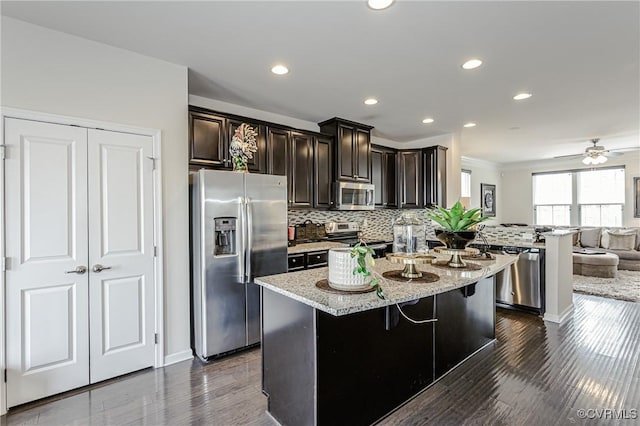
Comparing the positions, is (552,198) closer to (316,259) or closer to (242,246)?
(316,259)

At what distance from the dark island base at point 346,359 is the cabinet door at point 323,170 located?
7.74ft

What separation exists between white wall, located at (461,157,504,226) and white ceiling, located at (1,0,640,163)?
4.15 metres

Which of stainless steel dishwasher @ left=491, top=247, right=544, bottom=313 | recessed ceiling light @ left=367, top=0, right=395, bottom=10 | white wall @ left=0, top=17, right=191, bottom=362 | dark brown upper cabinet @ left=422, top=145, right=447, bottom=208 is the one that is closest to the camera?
recessed ceiling light @ left=367, top=0, right=395, bottom=10

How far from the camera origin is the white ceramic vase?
183cm

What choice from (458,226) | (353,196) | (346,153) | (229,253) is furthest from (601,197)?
(229,253)

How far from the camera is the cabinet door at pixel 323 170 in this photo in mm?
4457

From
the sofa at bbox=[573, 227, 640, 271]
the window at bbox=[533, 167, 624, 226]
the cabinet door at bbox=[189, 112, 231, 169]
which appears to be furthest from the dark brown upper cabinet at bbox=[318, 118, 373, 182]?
the window at bbox=[533, 167, 624, 226]

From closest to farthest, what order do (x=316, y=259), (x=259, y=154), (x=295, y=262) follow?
(x=295, y=262) → (x=259, y=154) → (x=316, y=259)

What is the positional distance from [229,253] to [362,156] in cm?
274

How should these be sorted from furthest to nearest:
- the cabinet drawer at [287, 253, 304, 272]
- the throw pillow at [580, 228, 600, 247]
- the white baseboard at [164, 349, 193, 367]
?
the throw pillow at [580, 228, 600, 247]
the cabinet drawer at [287, 253, 304, 272]
the white baseboard at [164, 349, 193, 367]

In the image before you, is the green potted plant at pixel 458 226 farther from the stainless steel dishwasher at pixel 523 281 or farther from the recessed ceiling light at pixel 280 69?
the stainless steel dishwasher at pixel 523 281

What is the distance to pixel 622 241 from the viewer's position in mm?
7004

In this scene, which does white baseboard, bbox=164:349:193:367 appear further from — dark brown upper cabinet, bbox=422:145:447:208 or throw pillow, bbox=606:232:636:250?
throw pillow, bbox=606:232:636:250

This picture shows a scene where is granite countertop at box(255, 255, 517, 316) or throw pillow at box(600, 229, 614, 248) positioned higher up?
granite countertop at box(255, 255, 517, 316)
